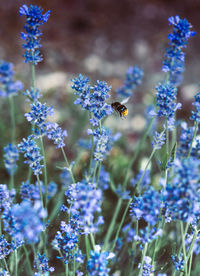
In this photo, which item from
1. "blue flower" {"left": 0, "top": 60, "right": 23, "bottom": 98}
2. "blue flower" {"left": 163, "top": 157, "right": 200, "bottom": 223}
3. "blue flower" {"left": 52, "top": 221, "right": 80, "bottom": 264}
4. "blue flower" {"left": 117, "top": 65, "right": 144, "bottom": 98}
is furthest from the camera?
"blue flower" {"left": 117, "top": 65, "right": 144, "bottom": 98}

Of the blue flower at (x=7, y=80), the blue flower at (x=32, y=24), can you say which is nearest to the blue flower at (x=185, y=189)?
the blue flower at (x=32, y=24)

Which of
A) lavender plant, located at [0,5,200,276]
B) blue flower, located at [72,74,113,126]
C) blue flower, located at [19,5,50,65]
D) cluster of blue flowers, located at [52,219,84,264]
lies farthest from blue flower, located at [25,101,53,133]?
cluster of blue flowers, located at [52,219,84,264]

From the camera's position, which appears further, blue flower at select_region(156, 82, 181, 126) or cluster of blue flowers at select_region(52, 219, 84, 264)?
blue flower at select_region(156, 82, 181, 126)

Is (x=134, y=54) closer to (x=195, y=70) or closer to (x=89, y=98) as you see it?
(x=195, y=70)

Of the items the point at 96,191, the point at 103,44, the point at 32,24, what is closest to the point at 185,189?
the point at 96,191

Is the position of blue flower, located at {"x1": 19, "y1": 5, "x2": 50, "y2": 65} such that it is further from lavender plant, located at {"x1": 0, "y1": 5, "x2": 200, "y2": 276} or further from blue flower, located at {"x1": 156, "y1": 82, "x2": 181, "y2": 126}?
blue flower, located at {"x1": 156, "y1": 82, "x2": 181, "y2": 126}

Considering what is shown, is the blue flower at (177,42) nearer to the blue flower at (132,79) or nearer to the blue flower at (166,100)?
the blue flower at (166,100)
